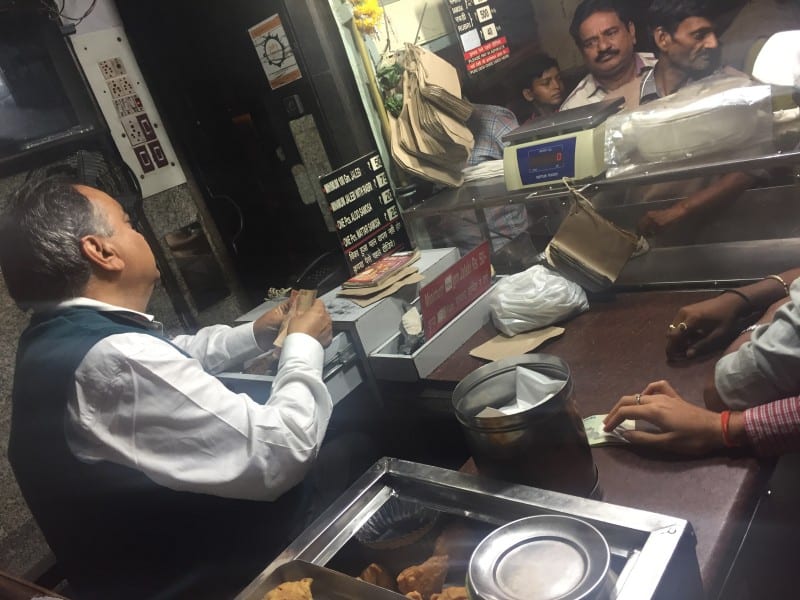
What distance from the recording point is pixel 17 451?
1701 mm

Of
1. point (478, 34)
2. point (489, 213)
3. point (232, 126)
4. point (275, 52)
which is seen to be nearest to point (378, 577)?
point (489, 213)

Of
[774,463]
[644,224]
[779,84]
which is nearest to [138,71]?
[644,224]

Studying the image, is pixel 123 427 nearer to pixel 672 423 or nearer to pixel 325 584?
pixel 325 584

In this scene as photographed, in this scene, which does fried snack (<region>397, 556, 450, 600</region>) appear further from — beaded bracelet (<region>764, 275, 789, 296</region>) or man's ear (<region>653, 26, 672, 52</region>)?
man's ear (<region>653, 26, 672, 52</region>)

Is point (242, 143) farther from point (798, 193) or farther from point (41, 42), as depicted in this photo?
point (798, 193)

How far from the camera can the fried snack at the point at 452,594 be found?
108cm

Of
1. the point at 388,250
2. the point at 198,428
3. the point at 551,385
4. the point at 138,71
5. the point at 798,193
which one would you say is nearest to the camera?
the point at 551,385

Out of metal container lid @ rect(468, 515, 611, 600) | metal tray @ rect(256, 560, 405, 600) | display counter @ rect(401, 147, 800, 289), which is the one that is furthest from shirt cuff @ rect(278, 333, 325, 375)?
metal container lid @ rect(468, 515, 611, 600)

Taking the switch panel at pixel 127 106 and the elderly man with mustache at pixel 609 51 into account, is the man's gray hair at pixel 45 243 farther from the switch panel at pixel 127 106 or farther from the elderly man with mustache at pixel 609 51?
the elderly man with mustache at pixel 609 51

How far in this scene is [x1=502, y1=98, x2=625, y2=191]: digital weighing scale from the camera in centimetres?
218

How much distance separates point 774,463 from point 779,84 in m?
1.29

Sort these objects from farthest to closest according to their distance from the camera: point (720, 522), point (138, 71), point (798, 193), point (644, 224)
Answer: point (138, 71)
point (644, 224)
point (798, 193)
point (720, 522)

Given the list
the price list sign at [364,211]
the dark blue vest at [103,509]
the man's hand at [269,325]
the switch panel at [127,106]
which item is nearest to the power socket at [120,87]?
the switch panel at [127,106]

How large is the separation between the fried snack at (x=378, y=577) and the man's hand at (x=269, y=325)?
1367 millimetres
